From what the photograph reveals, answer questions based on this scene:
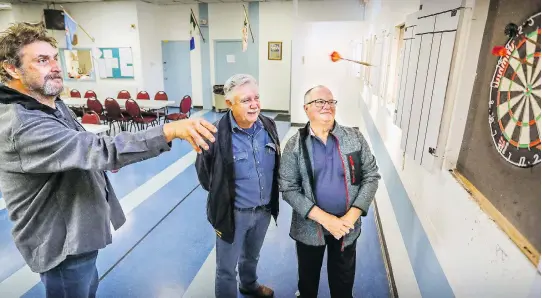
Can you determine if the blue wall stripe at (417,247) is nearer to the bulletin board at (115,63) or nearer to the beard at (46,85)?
the beard at (46,85)

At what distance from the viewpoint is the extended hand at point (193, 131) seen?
3.18 feet

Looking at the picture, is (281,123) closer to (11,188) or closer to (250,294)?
(250,294)

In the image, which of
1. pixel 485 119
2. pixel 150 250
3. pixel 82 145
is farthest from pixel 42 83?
pixel 150 250

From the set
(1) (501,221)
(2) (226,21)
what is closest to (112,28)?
(2) (226,21)

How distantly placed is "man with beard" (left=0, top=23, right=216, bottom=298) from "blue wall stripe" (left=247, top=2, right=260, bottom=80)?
7645 millimetres

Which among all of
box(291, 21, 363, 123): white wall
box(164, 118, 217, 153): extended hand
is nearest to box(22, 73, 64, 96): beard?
box(164, 118, 217, 153): extended hand

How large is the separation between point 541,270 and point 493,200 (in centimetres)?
32

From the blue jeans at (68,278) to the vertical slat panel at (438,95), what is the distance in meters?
1.66

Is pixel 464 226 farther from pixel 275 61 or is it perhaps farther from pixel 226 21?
pixel 226 21

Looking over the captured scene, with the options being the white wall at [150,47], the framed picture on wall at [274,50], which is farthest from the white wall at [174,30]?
the framed picture on wall at [274,50]

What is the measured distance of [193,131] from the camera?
0.98 metres

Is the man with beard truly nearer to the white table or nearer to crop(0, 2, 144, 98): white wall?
the white table

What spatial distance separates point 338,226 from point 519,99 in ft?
3.06

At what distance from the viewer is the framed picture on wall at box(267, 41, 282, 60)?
27.7 feet
